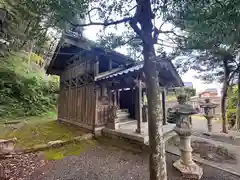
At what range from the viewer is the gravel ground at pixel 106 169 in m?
3.30

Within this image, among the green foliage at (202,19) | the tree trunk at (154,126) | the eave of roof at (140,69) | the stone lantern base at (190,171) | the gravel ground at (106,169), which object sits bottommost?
the gravel ground at (106,169)

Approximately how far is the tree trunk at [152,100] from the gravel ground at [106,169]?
1083mm

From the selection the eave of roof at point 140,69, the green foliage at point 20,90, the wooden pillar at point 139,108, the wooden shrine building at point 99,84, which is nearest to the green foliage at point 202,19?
the eave of roof at point 140,69

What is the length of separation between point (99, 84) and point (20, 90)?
8901mm

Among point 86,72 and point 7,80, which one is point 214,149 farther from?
point 7,80

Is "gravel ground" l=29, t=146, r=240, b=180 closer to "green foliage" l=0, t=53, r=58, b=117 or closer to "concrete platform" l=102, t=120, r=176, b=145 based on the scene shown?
"concrete platform" l=102, t=120, r=176, b=145

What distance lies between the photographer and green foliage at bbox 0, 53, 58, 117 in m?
10.7

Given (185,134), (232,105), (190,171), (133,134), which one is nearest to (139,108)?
(133,134)

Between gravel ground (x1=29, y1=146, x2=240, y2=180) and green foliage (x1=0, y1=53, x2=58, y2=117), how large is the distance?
9.01 meters

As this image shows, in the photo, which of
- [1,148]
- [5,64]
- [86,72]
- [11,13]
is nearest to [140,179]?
[1,148]

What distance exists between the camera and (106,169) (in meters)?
3.71

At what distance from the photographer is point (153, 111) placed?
2.41m

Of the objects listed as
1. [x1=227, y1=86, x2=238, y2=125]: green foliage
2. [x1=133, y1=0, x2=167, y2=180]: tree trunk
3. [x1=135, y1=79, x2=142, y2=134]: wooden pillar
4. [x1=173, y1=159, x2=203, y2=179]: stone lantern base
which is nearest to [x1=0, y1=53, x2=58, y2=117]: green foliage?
[x1=135, y1=79, x2=142, y2=134]: wooden pillar

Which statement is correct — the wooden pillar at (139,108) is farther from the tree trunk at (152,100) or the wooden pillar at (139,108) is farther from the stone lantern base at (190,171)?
the tree trunk at (152,100)
